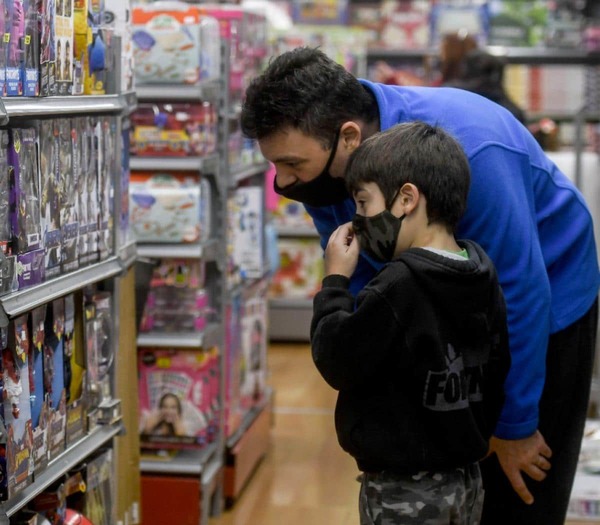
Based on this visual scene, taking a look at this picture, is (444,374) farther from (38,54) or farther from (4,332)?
(38,54)

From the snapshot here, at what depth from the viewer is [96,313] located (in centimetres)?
283

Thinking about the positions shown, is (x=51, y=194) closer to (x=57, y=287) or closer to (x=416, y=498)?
(x=57, y=287)

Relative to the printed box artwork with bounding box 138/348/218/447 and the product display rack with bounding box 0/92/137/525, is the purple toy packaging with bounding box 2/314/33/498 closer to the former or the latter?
the product display rack with bounding box 0/92/137/525

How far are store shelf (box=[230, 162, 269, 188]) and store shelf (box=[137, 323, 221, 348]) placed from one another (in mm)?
599

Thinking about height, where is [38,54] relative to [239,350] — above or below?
above

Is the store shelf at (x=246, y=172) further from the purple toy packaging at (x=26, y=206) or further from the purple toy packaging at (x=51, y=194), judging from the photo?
the purple toy packaging at (x=26, y=206)

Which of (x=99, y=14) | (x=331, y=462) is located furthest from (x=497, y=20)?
(x=99, y=14)

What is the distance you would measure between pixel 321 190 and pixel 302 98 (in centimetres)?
19

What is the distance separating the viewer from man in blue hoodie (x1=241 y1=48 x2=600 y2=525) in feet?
6.91

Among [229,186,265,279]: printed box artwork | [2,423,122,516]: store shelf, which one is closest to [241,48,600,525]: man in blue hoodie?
[2,423,122,516]: store shelf

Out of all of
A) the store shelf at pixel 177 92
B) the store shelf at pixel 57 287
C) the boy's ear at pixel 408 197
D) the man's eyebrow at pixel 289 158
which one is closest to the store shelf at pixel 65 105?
the store shelf at pixel 57 287

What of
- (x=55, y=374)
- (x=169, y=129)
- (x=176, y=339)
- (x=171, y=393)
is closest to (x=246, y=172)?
(x=169, y=129)

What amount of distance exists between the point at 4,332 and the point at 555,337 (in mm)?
1130

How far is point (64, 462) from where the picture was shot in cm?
256
